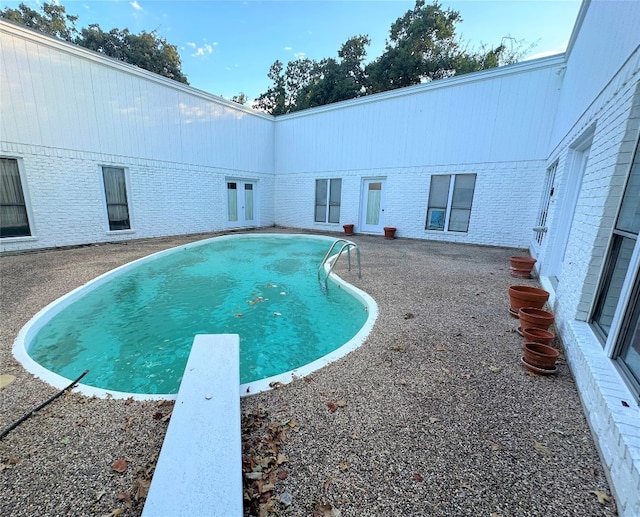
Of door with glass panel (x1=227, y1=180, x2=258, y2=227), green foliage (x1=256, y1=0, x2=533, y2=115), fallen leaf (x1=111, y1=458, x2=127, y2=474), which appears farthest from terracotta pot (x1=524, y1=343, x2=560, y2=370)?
green foliage (x1=256, y1=0, x2=533, y2=115)

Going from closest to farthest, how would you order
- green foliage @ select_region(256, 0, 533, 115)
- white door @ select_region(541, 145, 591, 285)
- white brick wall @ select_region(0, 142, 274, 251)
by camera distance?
white door @ select_region(541, 145, 591, 285), white brick wall @ select_region(0, 142, 274, 251), green foliage @ select_region(256, 0, 533, 115)

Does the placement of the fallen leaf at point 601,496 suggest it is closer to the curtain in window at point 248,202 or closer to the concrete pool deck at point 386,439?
the concrete pool deck at point 386,439

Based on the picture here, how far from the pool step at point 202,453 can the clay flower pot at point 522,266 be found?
535 centimetres

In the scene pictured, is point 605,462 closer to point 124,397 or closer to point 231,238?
point 124,397

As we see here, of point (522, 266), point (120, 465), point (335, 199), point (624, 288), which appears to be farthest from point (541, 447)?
point (335, 199)

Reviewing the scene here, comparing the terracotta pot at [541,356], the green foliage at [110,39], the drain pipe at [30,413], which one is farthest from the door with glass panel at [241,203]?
the green foliage at [110,39]

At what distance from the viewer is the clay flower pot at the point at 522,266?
508 centimetres

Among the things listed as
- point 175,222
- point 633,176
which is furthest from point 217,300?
point 175,222

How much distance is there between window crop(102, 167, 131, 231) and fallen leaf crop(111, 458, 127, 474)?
8.71 m

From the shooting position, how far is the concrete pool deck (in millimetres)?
1392

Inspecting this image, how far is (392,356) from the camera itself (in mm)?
2701

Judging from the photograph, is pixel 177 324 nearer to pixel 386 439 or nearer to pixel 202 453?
pixel 202 453

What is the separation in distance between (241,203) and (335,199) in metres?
4.03

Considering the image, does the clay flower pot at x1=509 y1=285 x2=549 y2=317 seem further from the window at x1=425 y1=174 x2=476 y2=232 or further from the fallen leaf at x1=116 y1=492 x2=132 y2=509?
the window at x1=425 y1=174 x2=476 y2=232
